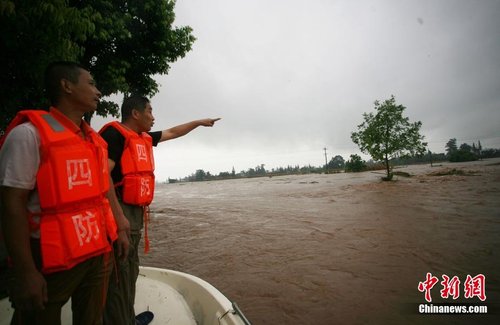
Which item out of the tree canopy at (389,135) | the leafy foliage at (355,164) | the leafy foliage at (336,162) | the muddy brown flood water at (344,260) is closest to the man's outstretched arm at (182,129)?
the muddy brown flood water at (344,260)

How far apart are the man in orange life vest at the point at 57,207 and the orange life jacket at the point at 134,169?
489 millimetres

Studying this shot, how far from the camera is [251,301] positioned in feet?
12.0

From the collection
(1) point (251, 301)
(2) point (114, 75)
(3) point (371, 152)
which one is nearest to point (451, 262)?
(1) point (251, 301)

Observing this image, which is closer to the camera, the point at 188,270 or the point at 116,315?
the point at 116,315

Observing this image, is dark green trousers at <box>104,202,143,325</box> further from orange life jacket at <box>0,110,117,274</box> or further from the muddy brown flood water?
the muddy brown flood water

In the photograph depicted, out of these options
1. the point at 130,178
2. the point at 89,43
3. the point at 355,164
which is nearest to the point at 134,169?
the point at 130,178

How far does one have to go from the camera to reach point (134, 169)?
93.0 inches

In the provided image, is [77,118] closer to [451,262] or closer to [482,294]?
[482,294]

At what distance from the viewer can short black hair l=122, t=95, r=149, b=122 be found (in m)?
2.57

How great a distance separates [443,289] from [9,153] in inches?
200

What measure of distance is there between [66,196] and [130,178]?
2.82 ft

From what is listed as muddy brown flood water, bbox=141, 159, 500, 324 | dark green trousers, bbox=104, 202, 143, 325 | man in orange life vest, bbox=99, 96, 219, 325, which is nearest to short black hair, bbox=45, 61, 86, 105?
man in orange life vest, bbox=99, 96, 219, 325

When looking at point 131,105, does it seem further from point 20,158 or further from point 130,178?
point 20,158

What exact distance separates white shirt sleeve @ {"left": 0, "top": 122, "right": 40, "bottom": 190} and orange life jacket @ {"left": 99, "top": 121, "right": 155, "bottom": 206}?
3.08ft
